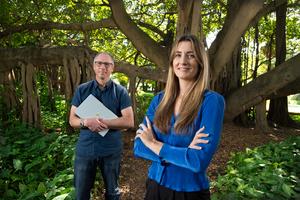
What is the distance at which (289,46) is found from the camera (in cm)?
1329

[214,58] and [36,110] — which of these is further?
[214,58]

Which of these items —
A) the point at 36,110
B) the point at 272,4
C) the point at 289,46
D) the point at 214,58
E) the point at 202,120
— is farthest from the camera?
the point at 289,46

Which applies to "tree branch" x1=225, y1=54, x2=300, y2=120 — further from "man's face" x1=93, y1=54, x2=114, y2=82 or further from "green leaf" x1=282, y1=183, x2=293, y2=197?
"man's face" x1=93, y1=54, x2=114, y2=82

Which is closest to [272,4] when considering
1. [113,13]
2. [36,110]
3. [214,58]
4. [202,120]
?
[214,58]

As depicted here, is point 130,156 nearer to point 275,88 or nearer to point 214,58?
point 214,58

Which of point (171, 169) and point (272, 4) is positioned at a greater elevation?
point (272, 4)

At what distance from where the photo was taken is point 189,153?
1.83m

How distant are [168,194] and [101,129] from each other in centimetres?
127

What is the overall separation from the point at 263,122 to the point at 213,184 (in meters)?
4.56

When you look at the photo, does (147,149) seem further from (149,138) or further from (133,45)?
(133,45)

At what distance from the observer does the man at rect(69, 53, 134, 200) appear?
10.2ft

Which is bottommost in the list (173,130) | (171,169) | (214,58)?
(171,169)

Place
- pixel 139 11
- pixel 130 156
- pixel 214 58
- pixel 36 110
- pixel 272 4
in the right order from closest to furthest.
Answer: pixel 130 156, pixel 36 110, pixel 214 58, pixel 272 4, pixel 139 11

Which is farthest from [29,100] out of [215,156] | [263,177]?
[263,177]
